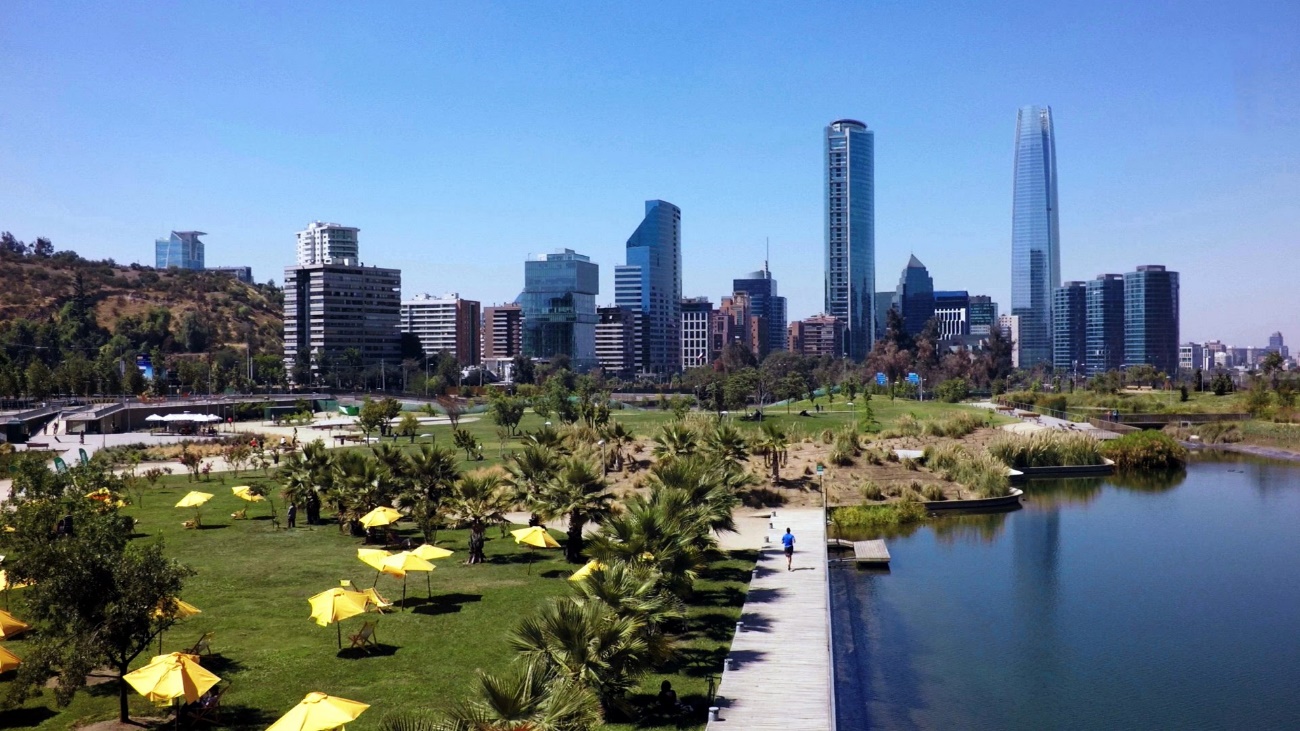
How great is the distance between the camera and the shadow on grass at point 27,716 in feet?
53.4

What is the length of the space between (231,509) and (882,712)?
29.9 meters

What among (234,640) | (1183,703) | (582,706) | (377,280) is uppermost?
(377,280)

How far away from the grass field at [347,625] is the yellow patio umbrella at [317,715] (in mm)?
2806

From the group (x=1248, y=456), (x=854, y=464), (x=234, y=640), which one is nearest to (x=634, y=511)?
(x=234, y=640)

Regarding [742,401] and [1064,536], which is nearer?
[1064,536]

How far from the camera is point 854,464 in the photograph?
5091cm

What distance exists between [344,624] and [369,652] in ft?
7.15

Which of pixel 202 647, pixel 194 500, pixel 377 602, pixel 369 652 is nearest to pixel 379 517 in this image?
pixel 377 602

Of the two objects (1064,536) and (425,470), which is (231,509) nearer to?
(425,470)

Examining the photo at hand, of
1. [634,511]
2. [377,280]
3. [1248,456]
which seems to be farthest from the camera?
[377,280]

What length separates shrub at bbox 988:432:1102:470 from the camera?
57.8m

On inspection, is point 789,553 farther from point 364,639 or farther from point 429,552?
point 364,639

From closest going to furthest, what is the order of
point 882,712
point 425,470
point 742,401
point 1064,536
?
point 882,712
point 425,470
point 1064,536
point 742,401

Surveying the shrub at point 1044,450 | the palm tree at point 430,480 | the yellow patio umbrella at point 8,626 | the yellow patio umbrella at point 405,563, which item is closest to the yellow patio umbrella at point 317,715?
the yellow patio umbrella at point 405,563
